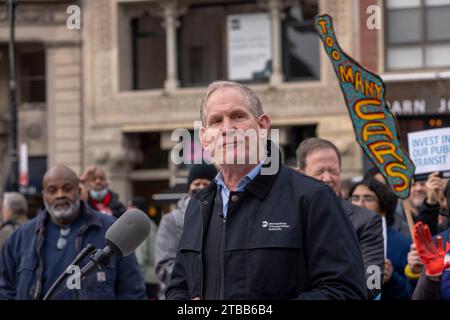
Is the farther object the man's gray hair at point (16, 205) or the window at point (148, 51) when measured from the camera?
the window at point (148, 51)

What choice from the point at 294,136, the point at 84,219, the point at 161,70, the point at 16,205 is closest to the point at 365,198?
the point at 84,219

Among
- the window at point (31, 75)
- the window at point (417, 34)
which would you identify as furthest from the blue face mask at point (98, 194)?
the window at point (31, 75)

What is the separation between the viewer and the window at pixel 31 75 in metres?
26.4

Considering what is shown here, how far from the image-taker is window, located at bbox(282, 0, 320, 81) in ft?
77.4

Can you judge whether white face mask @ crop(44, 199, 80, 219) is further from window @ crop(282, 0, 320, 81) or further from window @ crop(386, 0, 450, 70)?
window @ crop(282, 0, 320, 81)

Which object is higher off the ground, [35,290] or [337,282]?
[337,282]

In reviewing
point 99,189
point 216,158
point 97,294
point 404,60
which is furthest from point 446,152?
point 404,60

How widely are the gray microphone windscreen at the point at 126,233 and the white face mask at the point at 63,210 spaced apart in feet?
7.09

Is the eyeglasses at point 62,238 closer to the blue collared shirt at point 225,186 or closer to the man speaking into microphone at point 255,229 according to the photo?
the man speaking into microphone at point 255,229

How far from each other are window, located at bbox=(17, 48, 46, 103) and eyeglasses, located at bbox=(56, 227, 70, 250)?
20.6 m

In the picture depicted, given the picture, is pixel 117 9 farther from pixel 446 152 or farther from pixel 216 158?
pixel 216 158

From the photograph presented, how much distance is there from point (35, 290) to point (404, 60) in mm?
17736

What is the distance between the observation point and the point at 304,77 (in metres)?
23.6

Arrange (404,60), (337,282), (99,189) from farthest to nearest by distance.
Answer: (404,60)
(99,189)
(337,282)
